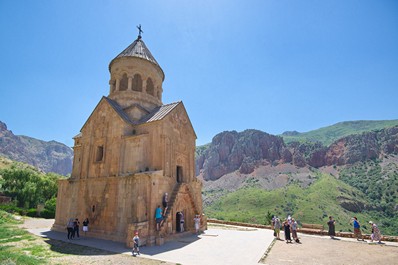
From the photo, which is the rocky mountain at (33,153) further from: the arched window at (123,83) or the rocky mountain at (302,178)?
the arched window at (123,83)

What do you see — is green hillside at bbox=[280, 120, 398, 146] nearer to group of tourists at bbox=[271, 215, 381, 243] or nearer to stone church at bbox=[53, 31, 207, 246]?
group of tourists at bbox=[271, 215, 381, 243]

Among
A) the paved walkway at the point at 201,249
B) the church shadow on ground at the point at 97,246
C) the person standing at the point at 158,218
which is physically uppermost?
the person standing at the point at 158,218


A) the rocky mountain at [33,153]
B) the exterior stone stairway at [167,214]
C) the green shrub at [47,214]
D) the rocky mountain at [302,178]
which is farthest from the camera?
the rocky mountain at [33,153]

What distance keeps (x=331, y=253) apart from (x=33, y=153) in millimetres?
205836

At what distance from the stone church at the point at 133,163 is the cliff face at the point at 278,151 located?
90756 millimetres

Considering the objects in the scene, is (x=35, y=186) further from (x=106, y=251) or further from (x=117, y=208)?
(x=106, y=251)

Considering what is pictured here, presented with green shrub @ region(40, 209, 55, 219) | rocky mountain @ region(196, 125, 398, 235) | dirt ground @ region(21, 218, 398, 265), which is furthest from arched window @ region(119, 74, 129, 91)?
rocky mountain @ region(196, 125, 398, 235)

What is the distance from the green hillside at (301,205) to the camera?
171 ft

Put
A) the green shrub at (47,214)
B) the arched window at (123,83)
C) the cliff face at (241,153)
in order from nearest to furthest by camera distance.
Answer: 1. the arched window at (123,83)
2. the green shrub at (47,214)
3. the cliff face at (241,153)

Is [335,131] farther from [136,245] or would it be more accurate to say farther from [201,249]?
[136,245]

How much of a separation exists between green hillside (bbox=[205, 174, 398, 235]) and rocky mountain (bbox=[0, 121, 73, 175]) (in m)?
139

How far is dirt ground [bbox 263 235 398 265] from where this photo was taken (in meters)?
10.5

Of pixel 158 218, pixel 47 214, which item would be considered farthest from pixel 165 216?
pixel 47 214

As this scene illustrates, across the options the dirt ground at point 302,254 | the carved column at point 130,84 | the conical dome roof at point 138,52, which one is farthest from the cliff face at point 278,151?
the carved column at point 130,84
